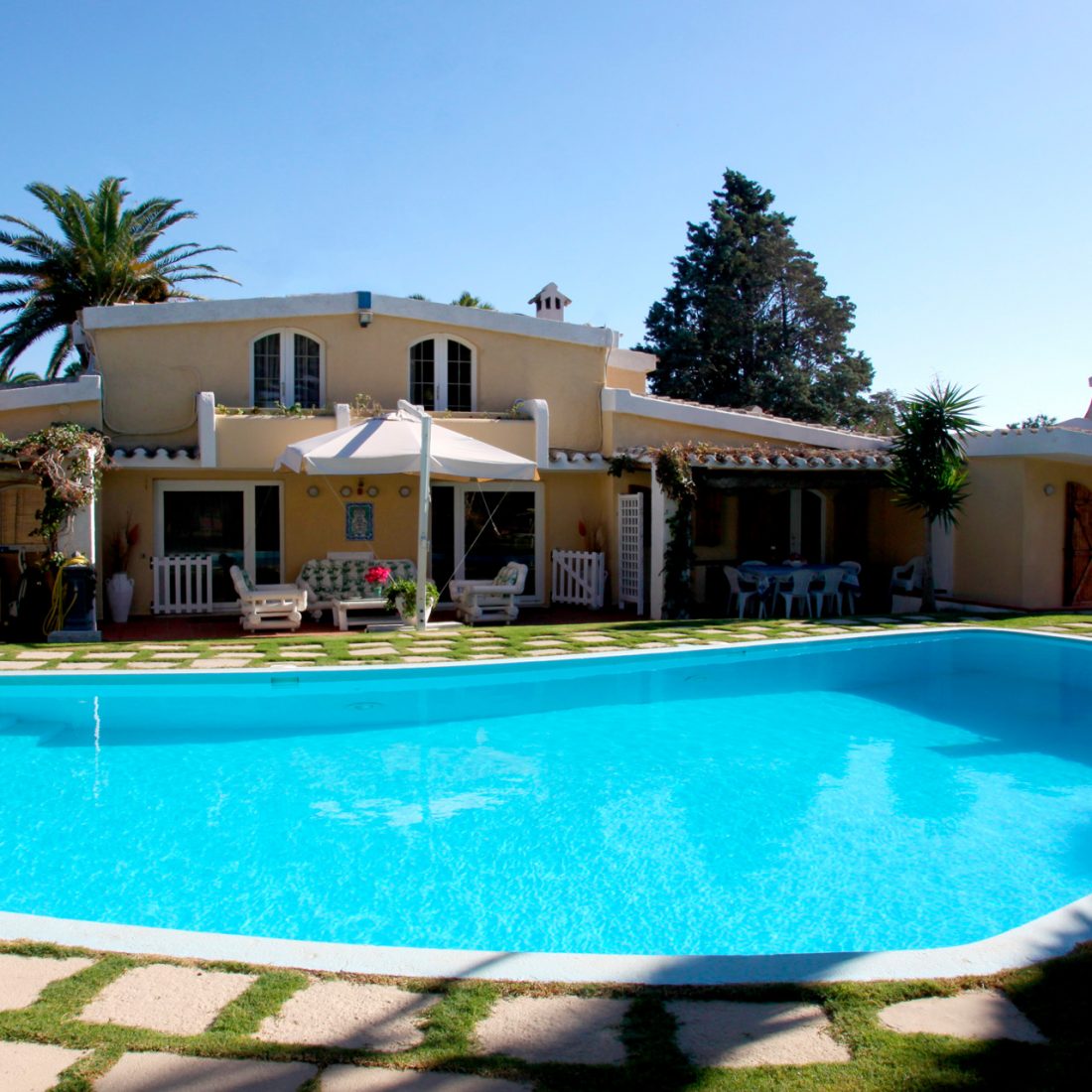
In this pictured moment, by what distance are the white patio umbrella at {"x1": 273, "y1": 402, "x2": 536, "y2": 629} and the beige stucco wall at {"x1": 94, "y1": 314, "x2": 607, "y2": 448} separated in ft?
8.38

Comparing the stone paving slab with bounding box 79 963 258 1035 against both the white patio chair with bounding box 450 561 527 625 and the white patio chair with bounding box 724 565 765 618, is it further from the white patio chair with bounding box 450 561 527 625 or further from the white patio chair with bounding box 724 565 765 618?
the white patio chair with bounding box 724 565 765 618

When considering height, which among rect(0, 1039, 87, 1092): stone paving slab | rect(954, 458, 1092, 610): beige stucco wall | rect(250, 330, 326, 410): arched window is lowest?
rect(0, 1039, 87, 1092): stone paving slab

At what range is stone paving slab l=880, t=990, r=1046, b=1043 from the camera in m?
3.29

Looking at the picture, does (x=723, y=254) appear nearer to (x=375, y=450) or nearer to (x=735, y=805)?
(x=375, y=450)

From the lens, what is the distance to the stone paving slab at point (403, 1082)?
2.96 metres

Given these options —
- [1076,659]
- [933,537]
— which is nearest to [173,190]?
[933,537]

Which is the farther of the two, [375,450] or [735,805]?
[375,450]

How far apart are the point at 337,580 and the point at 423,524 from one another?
2.95m

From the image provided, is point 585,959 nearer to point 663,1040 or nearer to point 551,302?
point 663,1040

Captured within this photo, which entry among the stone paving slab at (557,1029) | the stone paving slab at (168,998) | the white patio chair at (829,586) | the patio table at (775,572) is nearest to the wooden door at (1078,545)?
the patio table at (775,572)

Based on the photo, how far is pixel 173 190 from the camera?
27688 millimetres

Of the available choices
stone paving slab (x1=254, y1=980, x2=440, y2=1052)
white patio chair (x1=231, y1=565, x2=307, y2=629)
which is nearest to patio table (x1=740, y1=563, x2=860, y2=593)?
white patio chair (x1=231, y1=565, x2=307, y2=629)

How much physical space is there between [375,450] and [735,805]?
8.38 meters

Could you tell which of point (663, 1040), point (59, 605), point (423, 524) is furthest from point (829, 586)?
point (663, 1040)
